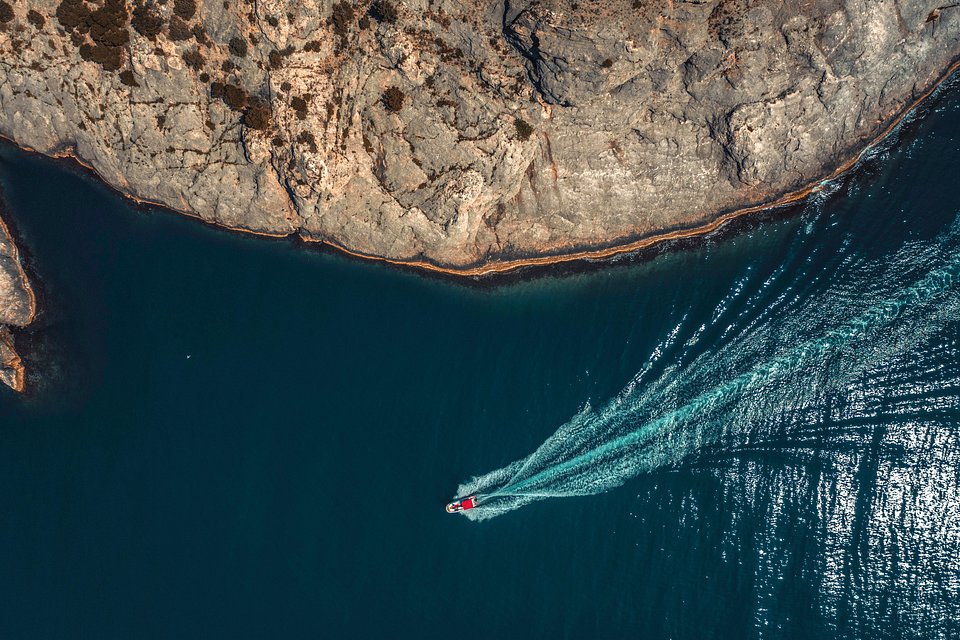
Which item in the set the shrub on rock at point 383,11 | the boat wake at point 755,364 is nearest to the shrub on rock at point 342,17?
the shrub on rock at point 383,11

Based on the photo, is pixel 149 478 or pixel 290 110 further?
pixel 149 478

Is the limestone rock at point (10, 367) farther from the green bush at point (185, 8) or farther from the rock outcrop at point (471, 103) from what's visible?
the green bush at point (185, 8)

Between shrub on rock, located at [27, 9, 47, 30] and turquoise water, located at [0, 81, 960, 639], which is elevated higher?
shrub on rock, located at [27, 9, 47, 30]

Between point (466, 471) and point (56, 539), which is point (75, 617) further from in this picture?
point (466, 471)

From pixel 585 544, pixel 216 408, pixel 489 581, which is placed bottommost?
pixel 489 581

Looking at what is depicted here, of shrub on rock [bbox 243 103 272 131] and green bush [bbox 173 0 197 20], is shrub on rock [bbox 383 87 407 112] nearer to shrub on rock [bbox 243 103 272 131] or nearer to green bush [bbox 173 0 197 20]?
shrub on rock [bbox 243 103 272 131]

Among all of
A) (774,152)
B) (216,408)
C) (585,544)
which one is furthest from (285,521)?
(774,152)

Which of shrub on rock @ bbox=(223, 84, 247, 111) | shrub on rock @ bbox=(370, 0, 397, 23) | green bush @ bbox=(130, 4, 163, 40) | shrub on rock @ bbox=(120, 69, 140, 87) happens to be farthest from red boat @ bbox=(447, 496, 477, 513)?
green bush @ bbox=(130, 4, 163, 40)
